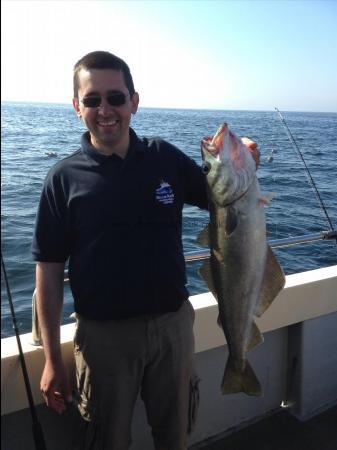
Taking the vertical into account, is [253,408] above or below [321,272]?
below

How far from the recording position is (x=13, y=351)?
8.80 feet

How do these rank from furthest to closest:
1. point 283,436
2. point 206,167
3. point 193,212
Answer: point 193,212
point 283,436
point 206,167

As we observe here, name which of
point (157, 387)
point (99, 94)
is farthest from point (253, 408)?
point (99, 94)

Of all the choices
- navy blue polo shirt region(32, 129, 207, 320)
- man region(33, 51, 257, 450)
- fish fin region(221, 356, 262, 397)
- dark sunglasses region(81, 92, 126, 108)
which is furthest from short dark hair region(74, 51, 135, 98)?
fish fin region(221, 356, 262, 397)

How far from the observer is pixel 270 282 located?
2.63 metres

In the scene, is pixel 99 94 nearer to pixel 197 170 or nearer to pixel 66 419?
pixel 197 170

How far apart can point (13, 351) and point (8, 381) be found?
0.51ft

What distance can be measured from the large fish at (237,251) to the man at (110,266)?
215mm

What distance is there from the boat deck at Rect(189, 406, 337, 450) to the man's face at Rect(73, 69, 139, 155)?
227cm

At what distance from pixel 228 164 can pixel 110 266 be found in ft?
2.56

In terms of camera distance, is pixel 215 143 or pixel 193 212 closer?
pixel 215 143

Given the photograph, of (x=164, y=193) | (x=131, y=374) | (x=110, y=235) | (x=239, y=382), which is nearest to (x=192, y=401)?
(x=239, y=382)

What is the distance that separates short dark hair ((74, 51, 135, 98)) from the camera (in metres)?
2.54

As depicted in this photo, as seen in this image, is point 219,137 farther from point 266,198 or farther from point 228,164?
point 266,198
